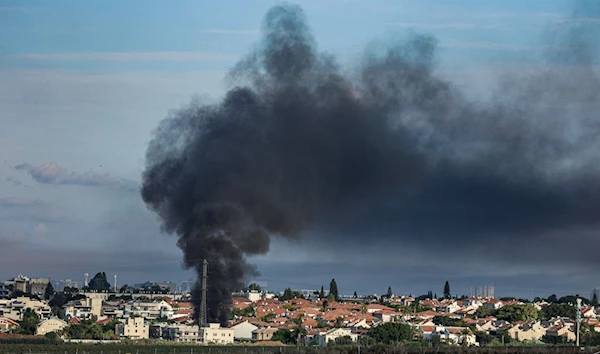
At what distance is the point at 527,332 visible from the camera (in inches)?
5896

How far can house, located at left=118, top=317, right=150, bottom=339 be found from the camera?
131m

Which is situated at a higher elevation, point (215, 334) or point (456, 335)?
point (456, 335)

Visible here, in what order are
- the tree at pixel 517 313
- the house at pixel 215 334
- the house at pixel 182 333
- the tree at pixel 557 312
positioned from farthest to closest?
the tree at pixel 557 312 < the tree at pixel 517 313 < the house at pixel 182 333 < the house at pixel 215 334

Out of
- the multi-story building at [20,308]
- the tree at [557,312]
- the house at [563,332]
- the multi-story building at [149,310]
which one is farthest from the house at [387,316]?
the multi-story building at [20,308]

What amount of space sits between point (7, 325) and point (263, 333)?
119ft

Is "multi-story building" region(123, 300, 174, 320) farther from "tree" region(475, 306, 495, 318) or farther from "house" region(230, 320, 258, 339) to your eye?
"tree" region(475, 306, 495, 318)

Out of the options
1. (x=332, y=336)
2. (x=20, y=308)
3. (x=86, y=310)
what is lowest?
(x=332, y=336)

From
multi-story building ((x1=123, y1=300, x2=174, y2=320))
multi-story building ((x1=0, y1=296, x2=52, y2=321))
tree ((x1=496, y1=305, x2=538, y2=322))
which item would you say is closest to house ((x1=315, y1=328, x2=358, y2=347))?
multi-story building ((x1=123, y1=300, x2=174, y2=320))

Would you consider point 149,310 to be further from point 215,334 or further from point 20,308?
point 215,334

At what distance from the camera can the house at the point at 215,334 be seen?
392 ft

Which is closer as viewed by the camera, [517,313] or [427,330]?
[427,330]

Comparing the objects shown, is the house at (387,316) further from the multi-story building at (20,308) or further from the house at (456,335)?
the multi-story building at (20,308)

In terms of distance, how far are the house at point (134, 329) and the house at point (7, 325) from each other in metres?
17.5

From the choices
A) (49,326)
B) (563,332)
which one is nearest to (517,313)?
(563,332)
